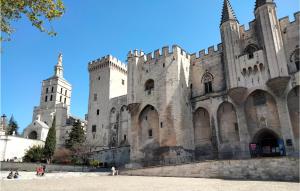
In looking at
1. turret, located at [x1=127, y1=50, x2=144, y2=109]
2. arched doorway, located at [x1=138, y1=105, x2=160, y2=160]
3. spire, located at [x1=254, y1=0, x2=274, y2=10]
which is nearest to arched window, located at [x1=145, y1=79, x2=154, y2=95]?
turret, located at [x1=127, y1=50, x2=144, y2=109]

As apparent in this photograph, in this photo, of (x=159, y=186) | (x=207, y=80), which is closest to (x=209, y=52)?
(x=207, y=80)

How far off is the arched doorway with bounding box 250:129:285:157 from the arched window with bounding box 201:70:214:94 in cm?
717

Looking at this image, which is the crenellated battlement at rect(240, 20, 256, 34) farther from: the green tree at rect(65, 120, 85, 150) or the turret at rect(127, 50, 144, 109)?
the green tree at rect(65, 120, 85, 150)

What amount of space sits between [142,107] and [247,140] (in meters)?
12.0

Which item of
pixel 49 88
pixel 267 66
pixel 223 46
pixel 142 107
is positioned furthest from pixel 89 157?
pixel 49 88

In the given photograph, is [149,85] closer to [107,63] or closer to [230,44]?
[230,44]

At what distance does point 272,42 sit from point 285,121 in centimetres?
702

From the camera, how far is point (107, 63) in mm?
46938

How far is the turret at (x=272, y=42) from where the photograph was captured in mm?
22641

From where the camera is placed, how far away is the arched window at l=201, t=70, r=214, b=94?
29158 millimetres

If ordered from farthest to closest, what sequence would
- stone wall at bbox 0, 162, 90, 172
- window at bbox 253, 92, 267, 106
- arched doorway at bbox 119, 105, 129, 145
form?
arched doorway at bbox 119, 105, 129, 145 → stone wall at bbox 0, 162, 90, 172 → window at bbox 253, 92, 267, 106

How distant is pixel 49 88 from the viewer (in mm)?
65750

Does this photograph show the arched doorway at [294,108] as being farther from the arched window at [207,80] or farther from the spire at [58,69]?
the spire at [58,69]

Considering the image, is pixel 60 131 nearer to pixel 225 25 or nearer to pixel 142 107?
pixel 142 107
